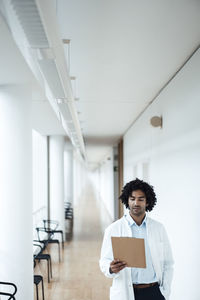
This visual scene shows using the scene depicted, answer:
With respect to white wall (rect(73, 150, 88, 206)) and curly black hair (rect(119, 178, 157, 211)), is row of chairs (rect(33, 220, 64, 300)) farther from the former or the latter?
white wall (rect(73, 150, 88, 206))

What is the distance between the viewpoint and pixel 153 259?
96.3 inches

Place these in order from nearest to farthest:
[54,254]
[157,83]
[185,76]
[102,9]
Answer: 1. [102,9]
2. [185,76]
3. [157,83]
4. [54,254]

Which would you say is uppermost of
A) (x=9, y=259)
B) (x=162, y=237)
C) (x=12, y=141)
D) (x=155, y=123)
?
(x=155, y=123)

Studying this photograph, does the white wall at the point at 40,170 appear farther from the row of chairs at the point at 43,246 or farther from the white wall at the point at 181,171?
the white wall at the point at 181,171

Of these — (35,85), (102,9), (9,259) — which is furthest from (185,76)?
(9,259)

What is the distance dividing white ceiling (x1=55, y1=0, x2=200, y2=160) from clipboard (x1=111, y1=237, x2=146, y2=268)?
1720 millimetres

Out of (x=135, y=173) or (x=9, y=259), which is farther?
(x=135, y=173)

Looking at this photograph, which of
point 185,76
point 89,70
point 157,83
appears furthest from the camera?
point 157,83

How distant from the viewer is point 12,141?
401 cm

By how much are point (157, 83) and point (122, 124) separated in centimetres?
395

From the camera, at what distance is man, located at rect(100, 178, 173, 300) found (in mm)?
2387

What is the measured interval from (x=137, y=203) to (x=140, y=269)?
0.50m

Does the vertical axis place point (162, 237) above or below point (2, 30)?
below

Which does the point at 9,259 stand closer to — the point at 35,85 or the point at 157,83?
the point at 35,85
